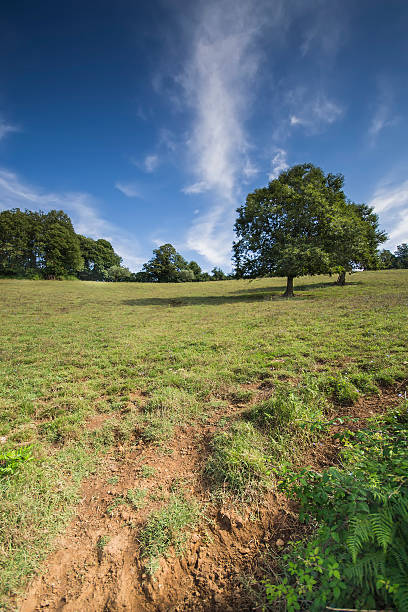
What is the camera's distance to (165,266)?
77750 mm

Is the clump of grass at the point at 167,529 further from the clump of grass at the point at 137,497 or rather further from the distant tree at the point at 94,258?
the distant tree at the point at 94,258

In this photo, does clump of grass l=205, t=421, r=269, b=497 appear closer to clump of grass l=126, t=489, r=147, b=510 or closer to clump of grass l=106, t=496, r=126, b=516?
clump of grass l=126, t=489, r=147, b=510

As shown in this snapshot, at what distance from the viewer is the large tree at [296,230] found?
20.2 metres

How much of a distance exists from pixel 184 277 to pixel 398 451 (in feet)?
244

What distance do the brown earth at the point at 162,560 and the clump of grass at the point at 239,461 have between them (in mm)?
210

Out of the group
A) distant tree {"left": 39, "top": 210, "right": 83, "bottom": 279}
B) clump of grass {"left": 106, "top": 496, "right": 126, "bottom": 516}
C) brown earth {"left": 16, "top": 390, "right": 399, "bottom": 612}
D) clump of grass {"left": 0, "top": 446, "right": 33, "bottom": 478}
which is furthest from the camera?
Result: distant tree {"left": 39, "top": 210, "right": 83, "bottom": 279}

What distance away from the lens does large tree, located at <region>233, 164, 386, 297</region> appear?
20250 millimetres

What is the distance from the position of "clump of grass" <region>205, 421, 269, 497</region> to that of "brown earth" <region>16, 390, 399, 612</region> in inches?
8.3

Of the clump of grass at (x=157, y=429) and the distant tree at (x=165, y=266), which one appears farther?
the distant tree at (x=165, y=266)

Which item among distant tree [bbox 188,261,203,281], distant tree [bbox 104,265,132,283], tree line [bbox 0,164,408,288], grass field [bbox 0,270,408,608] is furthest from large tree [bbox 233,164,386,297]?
distant tree [bbox 188,261,203,281]

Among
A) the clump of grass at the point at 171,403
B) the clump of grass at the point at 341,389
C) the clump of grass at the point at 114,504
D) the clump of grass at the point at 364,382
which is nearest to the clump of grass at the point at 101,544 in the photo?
the clump of grass at the point at 114,504

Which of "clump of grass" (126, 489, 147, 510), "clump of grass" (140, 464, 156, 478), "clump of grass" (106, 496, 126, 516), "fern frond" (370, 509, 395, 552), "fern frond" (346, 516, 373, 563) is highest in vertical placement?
"fern frond" (370, 509, 395, 552)

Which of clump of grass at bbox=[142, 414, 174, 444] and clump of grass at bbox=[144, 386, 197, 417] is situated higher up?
clump of grass at bbox=[144, 386, 197, 417]

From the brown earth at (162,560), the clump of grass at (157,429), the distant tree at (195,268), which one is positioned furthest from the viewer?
the distant tree at (195,268)
